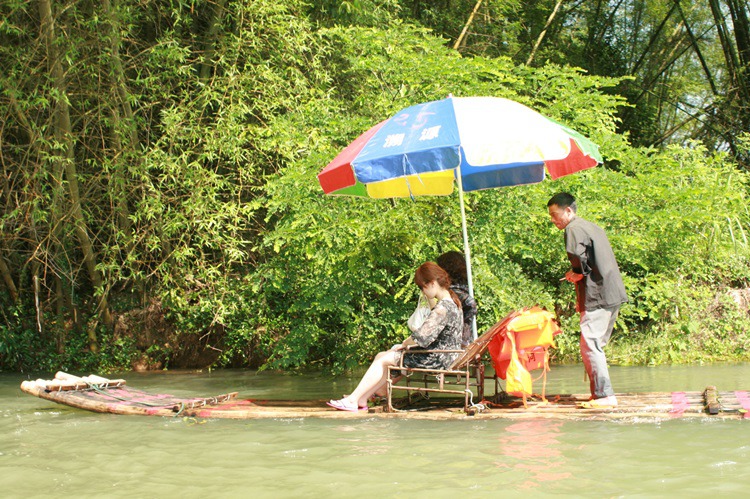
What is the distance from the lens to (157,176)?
1070 centimetres

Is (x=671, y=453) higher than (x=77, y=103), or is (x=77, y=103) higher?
(x=77, y=103)

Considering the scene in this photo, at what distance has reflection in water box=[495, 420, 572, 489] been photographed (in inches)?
169

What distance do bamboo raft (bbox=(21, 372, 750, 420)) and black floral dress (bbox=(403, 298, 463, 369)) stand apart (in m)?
0.39

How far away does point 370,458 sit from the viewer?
16.0 feet

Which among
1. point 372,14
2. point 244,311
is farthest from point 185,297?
Result: point 372,14

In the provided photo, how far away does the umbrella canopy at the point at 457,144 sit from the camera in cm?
569

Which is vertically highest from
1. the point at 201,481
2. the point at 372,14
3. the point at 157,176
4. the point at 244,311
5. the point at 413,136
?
the point at 372,14

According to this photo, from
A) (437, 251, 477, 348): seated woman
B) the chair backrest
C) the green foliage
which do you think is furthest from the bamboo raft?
the green foliage

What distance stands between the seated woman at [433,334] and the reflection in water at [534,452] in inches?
34.7

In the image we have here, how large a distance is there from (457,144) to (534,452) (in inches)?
88.3

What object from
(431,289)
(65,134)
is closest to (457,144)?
(431,289)

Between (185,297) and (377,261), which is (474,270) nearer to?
(377,261)

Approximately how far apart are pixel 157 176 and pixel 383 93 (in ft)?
11.0

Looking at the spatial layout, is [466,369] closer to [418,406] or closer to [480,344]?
[480,344]
